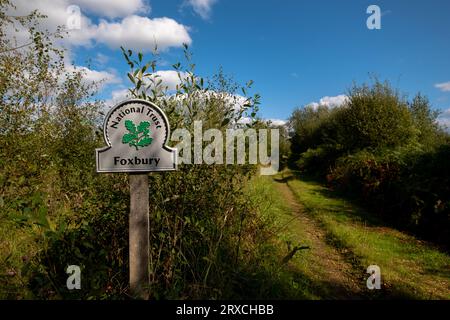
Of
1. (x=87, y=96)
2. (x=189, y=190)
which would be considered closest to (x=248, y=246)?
(x=189, y=190)

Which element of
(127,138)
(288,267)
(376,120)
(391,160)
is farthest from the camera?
(376,120)

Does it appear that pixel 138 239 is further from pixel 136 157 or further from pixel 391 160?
pixel 391 160

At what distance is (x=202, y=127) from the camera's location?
448 cm

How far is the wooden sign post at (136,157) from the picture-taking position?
3150 millimetres

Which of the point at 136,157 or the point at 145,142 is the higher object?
the point at 145,142

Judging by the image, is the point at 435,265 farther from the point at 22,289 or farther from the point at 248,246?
the point at 22,289

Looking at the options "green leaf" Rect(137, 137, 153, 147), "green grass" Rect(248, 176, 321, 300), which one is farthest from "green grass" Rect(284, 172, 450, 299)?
"green leaf" Rect(137, 137, 153, 147)

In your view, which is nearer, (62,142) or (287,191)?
(62,142)

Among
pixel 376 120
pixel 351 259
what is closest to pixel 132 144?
pixel 351 259

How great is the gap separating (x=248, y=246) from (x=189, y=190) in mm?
1399

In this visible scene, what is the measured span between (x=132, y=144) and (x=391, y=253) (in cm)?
568

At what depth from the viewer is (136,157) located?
10.4ft

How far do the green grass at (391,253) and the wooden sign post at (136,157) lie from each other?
365cm

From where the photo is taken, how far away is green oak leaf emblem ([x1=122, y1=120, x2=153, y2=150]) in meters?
3.15
